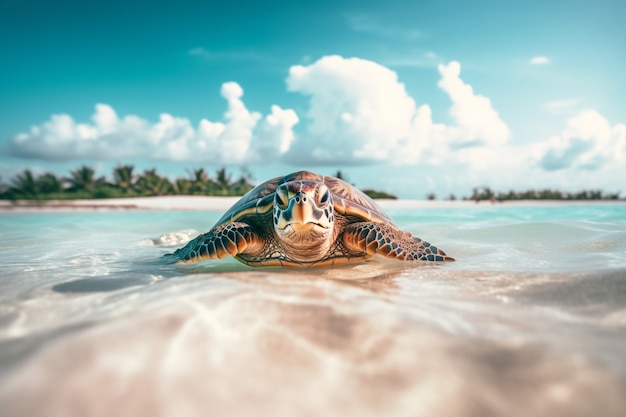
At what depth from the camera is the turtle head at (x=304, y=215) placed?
7.95ft

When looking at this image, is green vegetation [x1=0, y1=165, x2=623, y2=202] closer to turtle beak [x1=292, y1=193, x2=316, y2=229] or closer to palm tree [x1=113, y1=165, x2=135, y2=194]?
palm tree [x1=113, y1=165, x2=135, y2=194]

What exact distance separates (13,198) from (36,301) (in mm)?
27781

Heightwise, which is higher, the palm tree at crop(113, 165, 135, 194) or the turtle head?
the palm tree at crop(113, 165, 135, 194)

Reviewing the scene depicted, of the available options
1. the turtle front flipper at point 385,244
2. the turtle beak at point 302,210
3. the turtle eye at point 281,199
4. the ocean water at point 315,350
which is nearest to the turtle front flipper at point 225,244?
the turtle eye at point 281,199

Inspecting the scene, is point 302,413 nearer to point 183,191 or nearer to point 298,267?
point 298,267

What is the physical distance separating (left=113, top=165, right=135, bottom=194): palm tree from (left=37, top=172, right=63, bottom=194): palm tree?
146 inches

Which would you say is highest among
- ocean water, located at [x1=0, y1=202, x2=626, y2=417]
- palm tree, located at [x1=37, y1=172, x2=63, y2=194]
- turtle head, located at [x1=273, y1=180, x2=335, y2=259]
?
palm tree, located at [x1=37, y1=172, x2=63, y2=194]

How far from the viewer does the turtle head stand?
242 cm

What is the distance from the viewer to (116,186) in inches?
1080

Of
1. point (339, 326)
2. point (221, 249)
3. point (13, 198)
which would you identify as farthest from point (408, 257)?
point (13, 198)

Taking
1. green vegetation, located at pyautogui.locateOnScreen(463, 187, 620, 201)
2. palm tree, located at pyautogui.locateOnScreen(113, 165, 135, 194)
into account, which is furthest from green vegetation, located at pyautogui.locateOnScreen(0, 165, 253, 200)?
green vegetation, located at pyautogui.locateOnScreen(463, 187, 620, 201)

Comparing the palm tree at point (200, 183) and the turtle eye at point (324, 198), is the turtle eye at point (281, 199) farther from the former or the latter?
the palm tree at point (200, 183)

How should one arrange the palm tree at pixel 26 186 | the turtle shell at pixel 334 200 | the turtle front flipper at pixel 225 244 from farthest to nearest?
1. the palm tree at pixel 26 186
2. the turtle shell at pixel 334 200
3. the turtle front flipper at pixel 225 244

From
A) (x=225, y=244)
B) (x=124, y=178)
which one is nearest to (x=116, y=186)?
(x=124, y=178)
